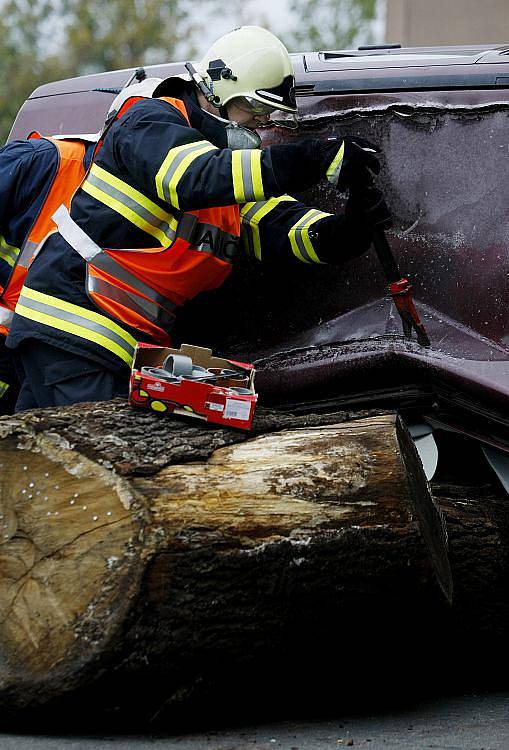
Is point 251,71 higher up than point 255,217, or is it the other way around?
point 251,71

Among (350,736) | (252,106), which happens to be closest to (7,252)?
(252,106)

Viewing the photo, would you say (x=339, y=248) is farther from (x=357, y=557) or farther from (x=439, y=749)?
(x=439, y=749)

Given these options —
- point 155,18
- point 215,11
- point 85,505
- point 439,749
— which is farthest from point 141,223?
point 215,11

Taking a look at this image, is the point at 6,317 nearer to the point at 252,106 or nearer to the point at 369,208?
the point at 252,106

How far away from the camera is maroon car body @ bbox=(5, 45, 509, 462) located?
332cm

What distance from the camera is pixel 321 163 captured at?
317 cm

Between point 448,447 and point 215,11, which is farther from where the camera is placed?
point 215,11

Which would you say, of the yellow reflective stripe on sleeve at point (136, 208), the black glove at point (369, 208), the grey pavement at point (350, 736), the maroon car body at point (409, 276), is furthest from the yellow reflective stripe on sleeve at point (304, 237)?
the grey pavement at point (350, 736)

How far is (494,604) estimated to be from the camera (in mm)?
3154

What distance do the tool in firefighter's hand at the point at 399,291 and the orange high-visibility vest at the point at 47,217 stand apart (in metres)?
0.96

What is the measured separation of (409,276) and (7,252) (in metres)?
1.29

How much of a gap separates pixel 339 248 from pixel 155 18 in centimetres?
2201

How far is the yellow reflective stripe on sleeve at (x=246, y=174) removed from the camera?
3.09m

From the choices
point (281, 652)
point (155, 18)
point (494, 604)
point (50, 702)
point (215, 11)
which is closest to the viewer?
point (50, 702)
